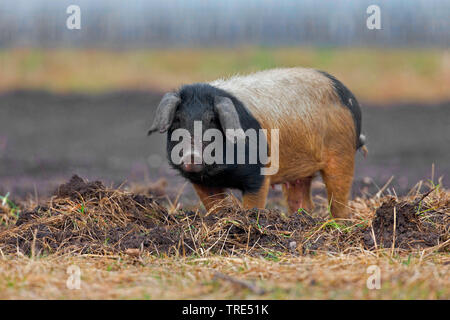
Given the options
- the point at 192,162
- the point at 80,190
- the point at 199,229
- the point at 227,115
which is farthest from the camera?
the point at 80,190

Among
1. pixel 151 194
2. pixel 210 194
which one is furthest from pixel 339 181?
pixel 151 194

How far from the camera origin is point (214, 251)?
557 centimetres

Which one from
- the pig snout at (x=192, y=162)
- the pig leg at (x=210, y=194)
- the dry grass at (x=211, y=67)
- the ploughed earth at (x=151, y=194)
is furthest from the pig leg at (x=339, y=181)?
the dry grass at (x=211, y=67)

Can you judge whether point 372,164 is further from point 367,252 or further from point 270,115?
point 367,252

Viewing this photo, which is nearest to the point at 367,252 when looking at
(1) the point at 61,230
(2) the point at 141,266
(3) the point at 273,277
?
(3) the point at 273,277

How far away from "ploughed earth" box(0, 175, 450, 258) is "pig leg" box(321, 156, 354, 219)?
1.05 meters

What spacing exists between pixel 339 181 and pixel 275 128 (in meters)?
0.99

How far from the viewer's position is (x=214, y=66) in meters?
16.6

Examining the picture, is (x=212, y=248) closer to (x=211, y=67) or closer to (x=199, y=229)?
(x=199, y=229)

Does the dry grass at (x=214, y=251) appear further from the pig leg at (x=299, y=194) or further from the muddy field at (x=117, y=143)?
the muddy field at (x=117, y=143)

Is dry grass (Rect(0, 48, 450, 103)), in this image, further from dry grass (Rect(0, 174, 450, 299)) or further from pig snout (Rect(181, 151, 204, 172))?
pig snout (Rect(181, 151, 204, 172))

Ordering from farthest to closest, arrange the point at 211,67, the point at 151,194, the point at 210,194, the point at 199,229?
the point at 211,67
the point at 151,194
the point at 210,194
the point at 199,229

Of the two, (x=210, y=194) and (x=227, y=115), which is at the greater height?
(x=227, y=115)
